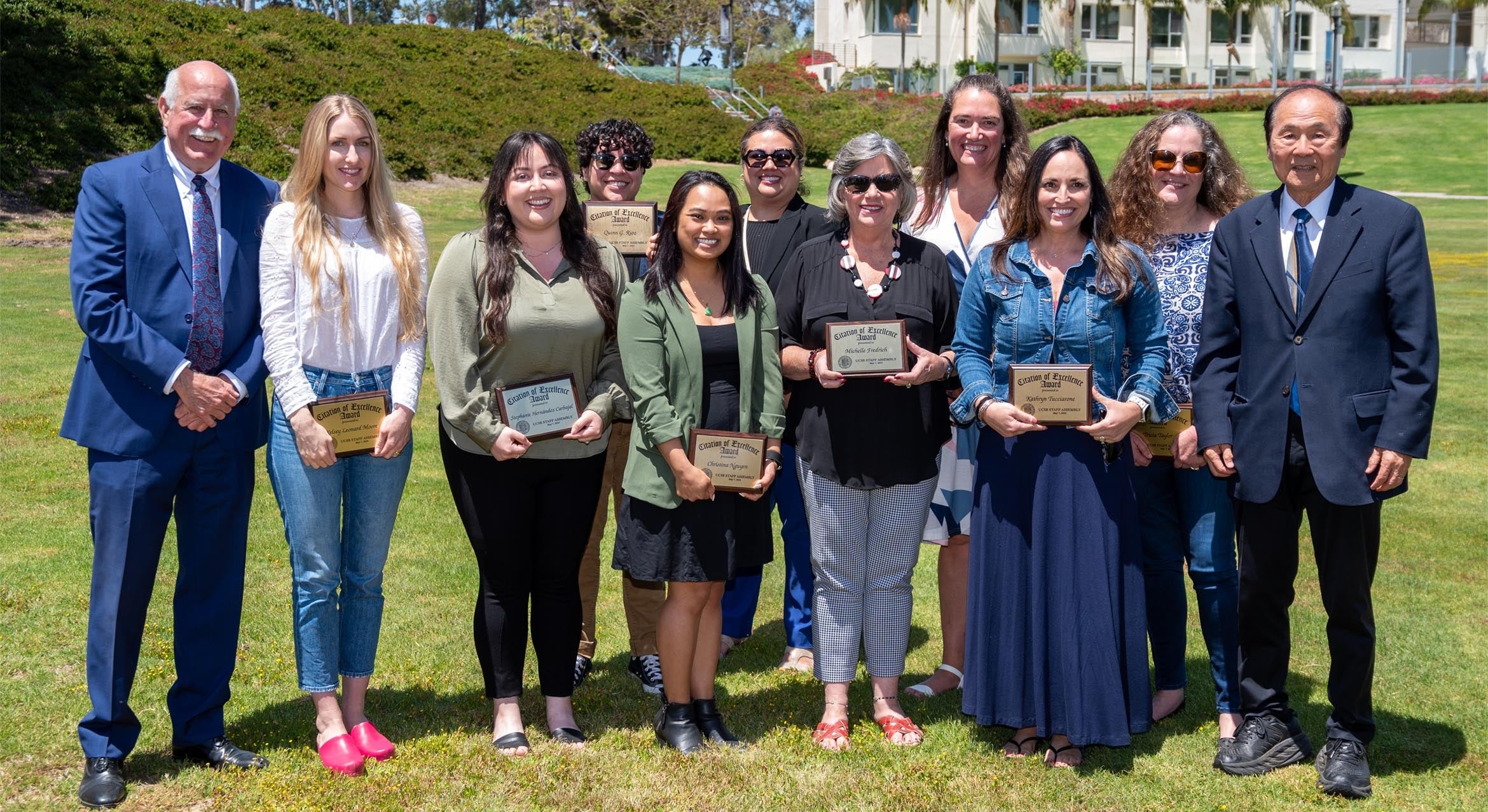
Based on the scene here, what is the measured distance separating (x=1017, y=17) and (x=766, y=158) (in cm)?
5814

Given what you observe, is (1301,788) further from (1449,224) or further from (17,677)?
(1449,224)

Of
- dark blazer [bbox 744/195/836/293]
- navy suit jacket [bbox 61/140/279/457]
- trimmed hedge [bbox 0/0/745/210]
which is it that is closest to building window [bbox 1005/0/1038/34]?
trimmed hedge [bbox 0/0/745/210]

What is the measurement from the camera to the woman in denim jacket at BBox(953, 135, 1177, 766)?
182 inches

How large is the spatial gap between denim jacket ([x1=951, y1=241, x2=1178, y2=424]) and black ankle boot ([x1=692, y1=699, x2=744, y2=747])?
Result: 1.60 metres

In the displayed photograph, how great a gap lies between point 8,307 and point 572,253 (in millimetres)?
13441

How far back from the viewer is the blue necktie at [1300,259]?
449 cm

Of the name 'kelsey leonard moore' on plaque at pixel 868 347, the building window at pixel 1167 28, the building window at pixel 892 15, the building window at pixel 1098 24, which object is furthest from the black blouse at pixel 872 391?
the building window at pixel 1167 28

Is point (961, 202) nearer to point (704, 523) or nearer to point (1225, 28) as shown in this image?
point (704, 523)

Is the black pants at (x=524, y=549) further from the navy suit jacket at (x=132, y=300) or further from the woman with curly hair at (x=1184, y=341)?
the woman with curly hair at (x=1184, y=341)

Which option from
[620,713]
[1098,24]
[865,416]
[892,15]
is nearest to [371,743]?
[620,713]

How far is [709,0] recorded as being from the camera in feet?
151

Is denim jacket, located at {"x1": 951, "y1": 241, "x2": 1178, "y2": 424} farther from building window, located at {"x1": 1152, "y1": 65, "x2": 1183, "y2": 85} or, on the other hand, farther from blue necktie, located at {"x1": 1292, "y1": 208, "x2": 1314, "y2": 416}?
building window, located at {"x1": 1152, "y1": 65, "x2": 1183, "y2": 85}

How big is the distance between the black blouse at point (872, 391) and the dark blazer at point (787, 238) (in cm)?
58

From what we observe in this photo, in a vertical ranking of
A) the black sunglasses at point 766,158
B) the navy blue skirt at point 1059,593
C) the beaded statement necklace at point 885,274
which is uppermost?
the black sunglasses at point 766,158
